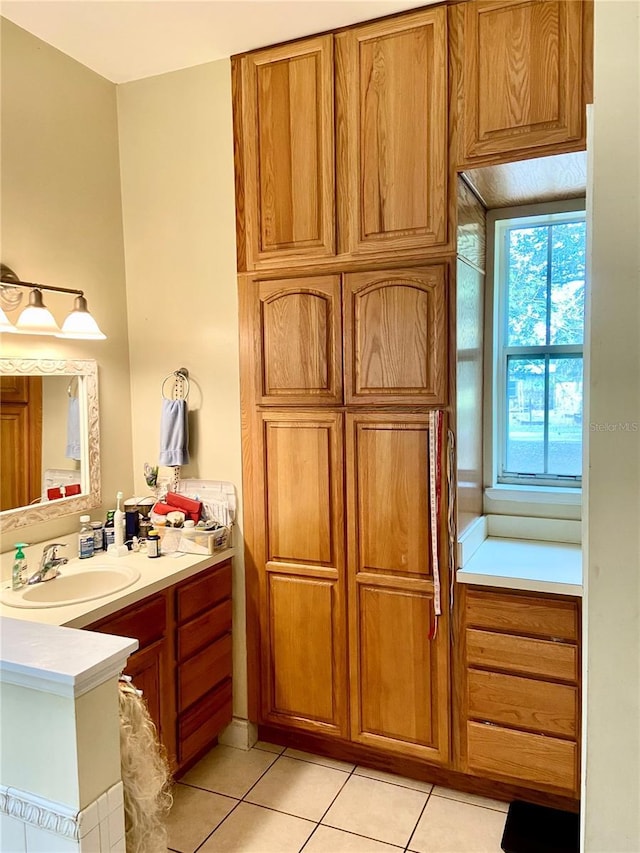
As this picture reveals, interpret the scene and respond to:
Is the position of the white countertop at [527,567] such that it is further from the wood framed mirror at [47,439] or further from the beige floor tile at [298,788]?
→ the wood framed mirror at [47,439]

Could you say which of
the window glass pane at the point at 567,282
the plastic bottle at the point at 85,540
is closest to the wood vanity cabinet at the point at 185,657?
A: the plastic bottle at the point at 85,540

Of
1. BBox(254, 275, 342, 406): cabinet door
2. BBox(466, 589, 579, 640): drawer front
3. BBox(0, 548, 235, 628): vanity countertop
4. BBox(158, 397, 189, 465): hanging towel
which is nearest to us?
BBox(0, 548, 235, 628): vanity countertop

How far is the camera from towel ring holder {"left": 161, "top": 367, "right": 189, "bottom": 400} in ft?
9.11

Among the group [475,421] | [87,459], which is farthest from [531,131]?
[87,459]

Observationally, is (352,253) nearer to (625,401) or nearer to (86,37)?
(86,37)

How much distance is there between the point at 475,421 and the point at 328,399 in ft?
2.35

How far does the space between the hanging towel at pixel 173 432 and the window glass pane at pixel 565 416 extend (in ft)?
5.56

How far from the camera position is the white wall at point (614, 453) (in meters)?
0.75

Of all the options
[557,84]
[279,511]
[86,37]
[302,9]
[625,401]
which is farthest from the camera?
[279,511]

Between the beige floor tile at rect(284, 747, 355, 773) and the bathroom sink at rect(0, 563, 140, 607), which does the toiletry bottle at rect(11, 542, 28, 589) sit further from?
the beige floor tile at rect(284, 747, 355, 773)

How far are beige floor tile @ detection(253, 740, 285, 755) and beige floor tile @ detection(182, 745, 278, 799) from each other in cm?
2

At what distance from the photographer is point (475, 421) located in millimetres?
2729

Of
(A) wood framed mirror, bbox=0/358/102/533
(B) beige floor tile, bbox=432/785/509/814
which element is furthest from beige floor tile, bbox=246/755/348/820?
(A) wood framed mirror, bbox=0/358/102/533

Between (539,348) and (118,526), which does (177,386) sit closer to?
(118,526)
